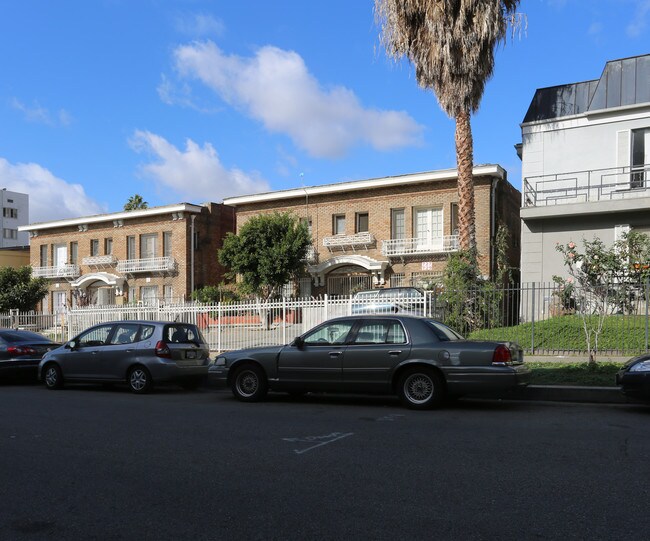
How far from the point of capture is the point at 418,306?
1602 cm

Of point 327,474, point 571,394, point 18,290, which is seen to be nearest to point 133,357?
point 327,474

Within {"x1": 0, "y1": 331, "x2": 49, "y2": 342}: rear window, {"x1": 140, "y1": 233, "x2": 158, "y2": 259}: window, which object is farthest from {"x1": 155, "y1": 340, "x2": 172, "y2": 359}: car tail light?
{"x1": 140, "y1": 233, "x2": 158, "y2": 259}: window

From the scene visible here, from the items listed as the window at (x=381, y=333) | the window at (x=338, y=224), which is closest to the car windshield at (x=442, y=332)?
the window at (x=381, y=333)

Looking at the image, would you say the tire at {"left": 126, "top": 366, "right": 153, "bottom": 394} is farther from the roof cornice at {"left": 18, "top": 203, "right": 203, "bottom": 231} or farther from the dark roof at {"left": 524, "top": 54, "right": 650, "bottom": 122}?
the roof cornice at {"left": 18, "top": 203, "right": 203, "bottom": 231}

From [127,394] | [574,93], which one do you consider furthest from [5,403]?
[574,93]

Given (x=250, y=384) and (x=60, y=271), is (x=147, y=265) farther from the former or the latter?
(x=250, y=384)

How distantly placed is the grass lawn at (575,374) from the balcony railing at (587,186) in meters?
7.85

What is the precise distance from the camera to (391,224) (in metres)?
28.6

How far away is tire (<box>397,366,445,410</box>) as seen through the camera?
9.33 m

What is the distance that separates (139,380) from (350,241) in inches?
701

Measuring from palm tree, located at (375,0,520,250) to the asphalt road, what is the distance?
35.9ft

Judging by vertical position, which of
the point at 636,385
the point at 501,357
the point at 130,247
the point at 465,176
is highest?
the point at 465,176

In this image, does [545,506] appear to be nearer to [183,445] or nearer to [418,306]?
[183,445]

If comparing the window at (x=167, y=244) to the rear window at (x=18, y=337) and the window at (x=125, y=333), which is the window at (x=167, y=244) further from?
the window at (x=125, y=333)
